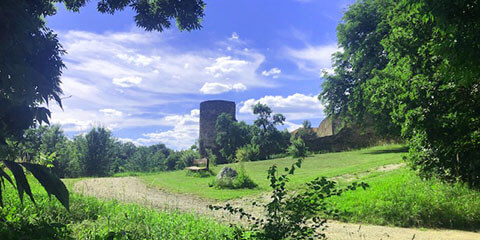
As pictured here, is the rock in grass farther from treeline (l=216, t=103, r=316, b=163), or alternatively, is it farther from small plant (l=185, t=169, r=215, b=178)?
treeline (l=216, t=103, r=316, b=163)

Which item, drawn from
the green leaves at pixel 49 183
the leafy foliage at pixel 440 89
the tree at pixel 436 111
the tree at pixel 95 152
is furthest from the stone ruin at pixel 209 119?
the green leaves at pixel 49 183

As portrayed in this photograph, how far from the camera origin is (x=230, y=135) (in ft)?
108

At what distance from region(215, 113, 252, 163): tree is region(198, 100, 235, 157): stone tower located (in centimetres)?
258

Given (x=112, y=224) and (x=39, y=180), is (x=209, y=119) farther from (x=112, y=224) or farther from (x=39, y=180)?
(x=39, y=180)

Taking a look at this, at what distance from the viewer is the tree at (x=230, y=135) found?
32.7 metres

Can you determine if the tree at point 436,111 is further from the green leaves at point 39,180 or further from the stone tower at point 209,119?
the stone tower at point 209,119

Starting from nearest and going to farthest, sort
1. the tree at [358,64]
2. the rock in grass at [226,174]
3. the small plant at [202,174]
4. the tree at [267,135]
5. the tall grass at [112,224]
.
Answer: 1. the tall grass at [112,224]
2. the rock in grass at [226,174]
3. the small plant at [202,174]
4. the tree at [358,64]
5. the tree at [267,135]

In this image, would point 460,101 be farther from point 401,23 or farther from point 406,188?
point 401,23

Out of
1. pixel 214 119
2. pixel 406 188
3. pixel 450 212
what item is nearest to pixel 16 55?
pixel 450 212

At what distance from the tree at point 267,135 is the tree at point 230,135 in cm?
160

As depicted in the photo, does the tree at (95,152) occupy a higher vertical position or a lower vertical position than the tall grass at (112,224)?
higher

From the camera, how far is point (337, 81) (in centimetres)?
2231

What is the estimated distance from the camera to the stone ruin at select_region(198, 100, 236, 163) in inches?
1436

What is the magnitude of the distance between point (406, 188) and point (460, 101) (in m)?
2.26
